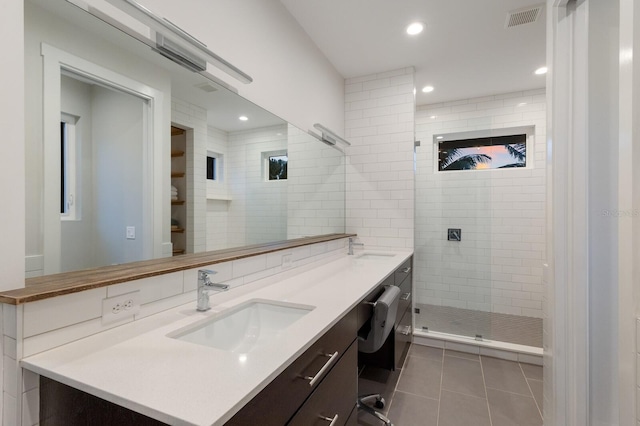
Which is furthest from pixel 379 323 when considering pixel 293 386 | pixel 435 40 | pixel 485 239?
pixel 435 40

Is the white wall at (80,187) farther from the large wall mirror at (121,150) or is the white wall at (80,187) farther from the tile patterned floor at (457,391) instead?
the tile patterned floor at (457,391)

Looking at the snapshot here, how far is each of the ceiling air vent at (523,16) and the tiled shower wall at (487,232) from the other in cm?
111

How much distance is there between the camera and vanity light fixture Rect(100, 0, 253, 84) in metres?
0.94

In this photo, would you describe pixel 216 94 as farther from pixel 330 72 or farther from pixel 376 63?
pixel 376 63

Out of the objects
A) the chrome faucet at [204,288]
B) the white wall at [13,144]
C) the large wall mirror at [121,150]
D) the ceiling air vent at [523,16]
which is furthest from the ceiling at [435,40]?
the chrome faucet at [204,288]

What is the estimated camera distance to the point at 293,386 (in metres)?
0.79

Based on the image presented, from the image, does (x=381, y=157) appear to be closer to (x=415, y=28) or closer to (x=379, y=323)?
(x=415, y=28)

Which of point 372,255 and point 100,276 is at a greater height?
point 100,276

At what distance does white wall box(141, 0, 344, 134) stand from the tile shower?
61.6 inches

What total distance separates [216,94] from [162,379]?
1.28m

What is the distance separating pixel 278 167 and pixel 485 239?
2.39m

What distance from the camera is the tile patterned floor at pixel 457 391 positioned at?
1.80 m

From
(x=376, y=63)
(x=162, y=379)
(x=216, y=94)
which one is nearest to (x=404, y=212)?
(x=376, y=63)

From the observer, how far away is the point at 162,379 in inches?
25.5
